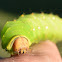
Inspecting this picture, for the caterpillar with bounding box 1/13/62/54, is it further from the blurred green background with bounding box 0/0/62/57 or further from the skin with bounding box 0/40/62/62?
the blurred green background with bounding box 0/0/62/57

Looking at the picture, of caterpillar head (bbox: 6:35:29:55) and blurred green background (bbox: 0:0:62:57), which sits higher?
blurred green background (bbox: 0:0:62:57)

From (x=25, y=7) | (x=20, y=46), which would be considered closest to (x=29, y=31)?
(x=20, y=46)

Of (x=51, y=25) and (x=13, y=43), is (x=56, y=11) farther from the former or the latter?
(x=13, y=43)

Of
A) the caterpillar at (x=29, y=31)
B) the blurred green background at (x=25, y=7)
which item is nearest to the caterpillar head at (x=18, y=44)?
the caterpillar at (x=29, y=31)

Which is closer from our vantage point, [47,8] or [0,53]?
[0,53]

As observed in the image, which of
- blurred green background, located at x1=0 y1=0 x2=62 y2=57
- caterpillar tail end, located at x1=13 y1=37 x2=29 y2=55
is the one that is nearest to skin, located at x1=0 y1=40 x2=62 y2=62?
caterpillar tail end, located at x1=13 y1=37 x2=29 y2=55

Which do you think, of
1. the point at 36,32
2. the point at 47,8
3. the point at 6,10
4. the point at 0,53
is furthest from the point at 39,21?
the point at 47,8

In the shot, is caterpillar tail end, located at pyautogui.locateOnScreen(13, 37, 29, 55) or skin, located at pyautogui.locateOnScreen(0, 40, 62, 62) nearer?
skin, located at pyautogui.locateOnScreen(0, 40, 62, 62)
